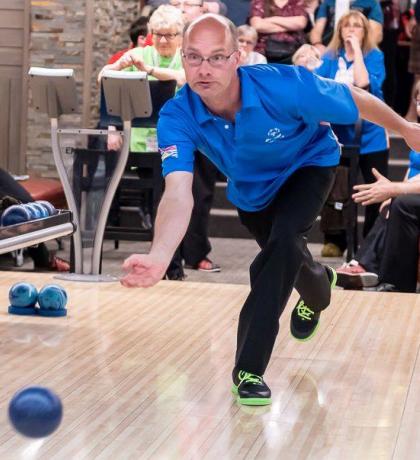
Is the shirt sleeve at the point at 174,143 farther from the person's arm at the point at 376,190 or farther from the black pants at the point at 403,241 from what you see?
the black pants at the point at 403,241

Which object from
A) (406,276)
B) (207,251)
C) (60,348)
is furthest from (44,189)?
(60,348)

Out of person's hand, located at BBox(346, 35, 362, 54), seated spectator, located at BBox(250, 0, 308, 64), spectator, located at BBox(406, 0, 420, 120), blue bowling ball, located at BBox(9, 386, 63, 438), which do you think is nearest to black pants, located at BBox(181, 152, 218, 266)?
person's hand, located at BBox(346, 35, 362, 54)

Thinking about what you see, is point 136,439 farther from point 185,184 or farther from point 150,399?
point 185,184

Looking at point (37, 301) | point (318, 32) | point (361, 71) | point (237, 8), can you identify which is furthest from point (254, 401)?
point (237, 8)

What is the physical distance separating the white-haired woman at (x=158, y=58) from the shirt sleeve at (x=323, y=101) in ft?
10.6

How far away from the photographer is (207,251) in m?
8.12

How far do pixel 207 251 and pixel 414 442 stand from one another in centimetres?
431

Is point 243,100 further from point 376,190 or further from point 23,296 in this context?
point 23,296

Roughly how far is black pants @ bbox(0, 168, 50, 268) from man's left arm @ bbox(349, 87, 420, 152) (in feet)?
12.5

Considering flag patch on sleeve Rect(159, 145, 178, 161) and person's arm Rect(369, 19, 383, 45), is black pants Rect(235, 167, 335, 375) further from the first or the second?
person's arm Rect(369, 19, 383, 45)

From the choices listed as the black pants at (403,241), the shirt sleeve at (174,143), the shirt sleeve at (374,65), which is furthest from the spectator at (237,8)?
the shirt sleeve at (174,143)

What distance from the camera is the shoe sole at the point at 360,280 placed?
23.8 ft

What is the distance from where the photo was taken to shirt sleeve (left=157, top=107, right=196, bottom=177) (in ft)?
13.3

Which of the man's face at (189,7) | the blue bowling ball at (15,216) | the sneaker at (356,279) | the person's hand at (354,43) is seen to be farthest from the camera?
the man's face at (189,7)
